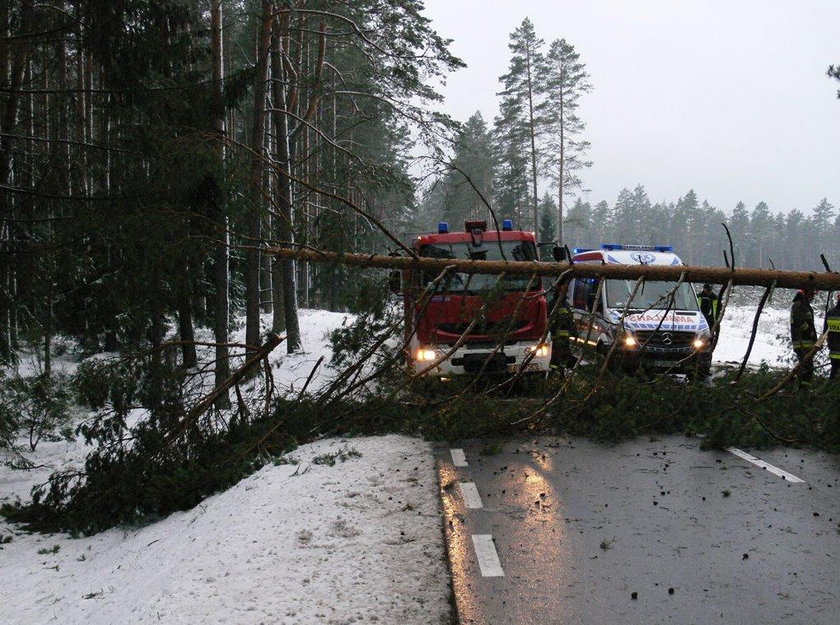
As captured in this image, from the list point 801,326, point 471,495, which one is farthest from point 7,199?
point 801,326

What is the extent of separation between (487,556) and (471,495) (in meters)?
1.42

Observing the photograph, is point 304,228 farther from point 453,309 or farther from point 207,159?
point 453,309

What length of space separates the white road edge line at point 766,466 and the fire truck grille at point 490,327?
9.99ft

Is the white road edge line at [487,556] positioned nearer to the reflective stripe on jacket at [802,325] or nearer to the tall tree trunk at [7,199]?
the tall tree trunk at [7,199]

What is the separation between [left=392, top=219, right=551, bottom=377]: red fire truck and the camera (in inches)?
310

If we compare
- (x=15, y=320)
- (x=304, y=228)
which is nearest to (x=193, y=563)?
(x=304, y=228)

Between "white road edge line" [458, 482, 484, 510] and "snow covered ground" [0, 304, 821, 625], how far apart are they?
30 centimetres

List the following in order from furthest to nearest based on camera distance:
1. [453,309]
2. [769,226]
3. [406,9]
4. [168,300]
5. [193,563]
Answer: [769,226] < [406,9] < [168,300] < [453,309] < [193,563]

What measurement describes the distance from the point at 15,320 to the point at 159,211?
4204 mm

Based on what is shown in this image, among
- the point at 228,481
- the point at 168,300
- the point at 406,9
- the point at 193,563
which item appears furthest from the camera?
the point at 406,9

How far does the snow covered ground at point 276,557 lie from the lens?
4.03 meters

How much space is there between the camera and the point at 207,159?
840 centimetres

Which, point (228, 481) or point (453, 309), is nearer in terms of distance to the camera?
point (228, 481)

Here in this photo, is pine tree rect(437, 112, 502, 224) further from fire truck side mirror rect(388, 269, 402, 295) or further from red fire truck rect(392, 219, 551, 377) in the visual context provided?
fire truck side mirror rect(388, 269, 402, 295)
